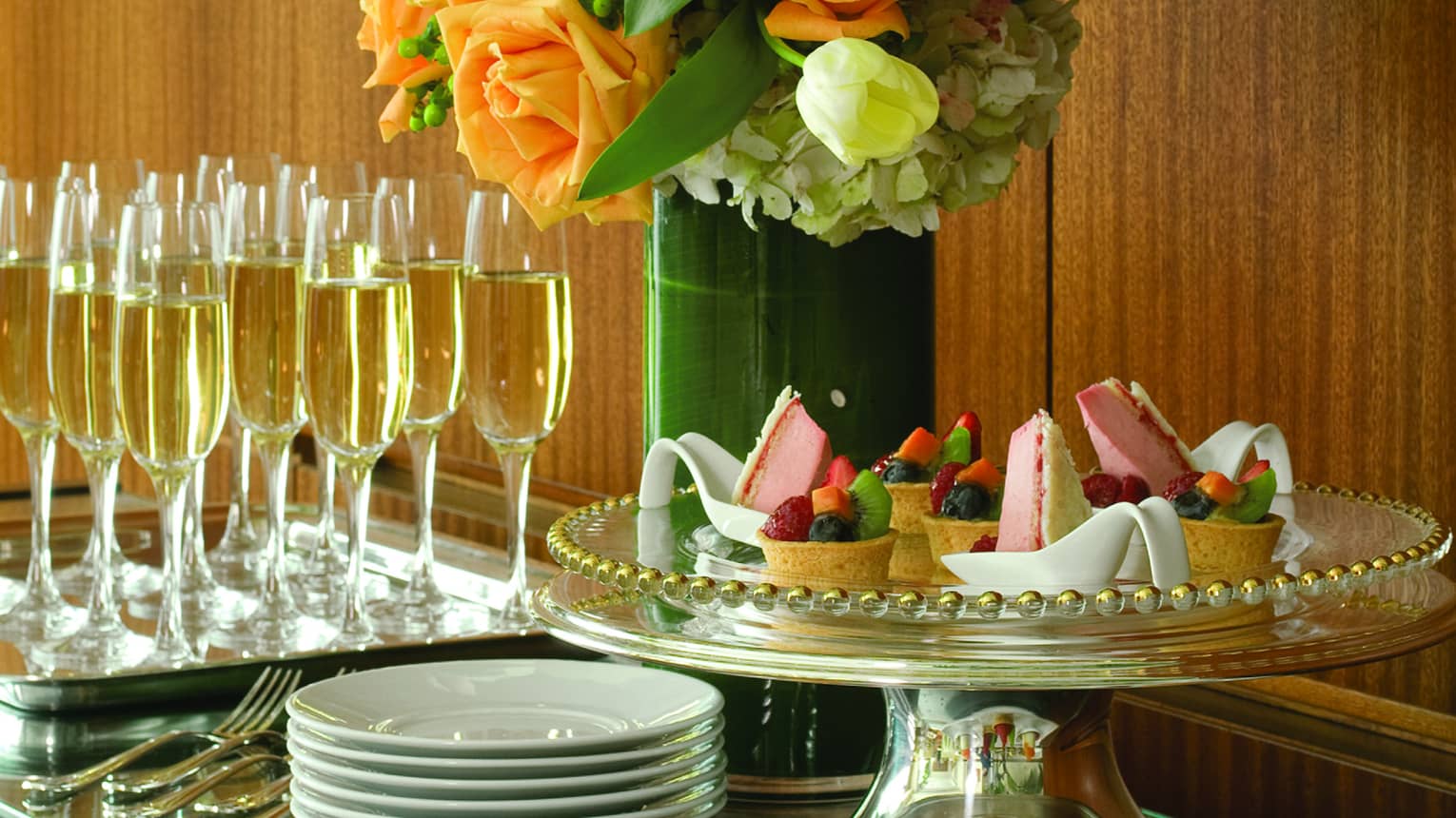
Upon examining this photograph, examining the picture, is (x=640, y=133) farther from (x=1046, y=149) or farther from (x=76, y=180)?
(x=76, y=180)

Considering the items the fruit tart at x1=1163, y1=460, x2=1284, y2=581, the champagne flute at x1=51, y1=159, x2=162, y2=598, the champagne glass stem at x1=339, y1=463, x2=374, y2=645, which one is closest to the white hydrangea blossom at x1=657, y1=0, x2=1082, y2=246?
the fruit tart at x1=1163, y1=460, x2=1284, y2=581

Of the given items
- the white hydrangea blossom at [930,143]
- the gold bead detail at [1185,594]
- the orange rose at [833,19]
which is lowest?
the gold bead detail at [1185,594]

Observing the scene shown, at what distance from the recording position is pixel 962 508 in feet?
2.68

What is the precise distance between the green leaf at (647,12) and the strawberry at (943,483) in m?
0.24

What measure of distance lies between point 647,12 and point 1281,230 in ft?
1.60

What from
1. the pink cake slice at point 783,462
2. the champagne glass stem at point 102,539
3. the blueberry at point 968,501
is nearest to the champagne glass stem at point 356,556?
the champagne glass stem at point 102,539

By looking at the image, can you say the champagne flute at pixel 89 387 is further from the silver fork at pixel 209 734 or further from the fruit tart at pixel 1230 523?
the fruit tart at pixel 1230 523

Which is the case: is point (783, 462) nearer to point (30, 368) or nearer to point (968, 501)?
point (968, 501)

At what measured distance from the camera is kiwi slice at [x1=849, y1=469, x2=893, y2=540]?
30.8 inches

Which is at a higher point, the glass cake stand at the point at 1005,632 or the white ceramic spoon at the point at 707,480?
the white ceramic spoon at the point at 707,480

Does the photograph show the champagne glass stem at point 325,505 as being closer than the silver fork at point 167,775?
No

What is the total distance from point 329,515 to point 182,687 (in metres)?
0.41

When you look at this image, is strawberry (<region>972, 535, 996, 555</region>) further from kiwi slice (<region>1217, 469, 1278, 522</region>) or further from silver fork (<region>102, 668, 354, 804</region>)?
silver fork (<region>102, 668, 354, 804</region>)

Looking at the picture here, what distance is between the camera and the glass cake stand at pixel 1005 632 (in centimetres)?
66
